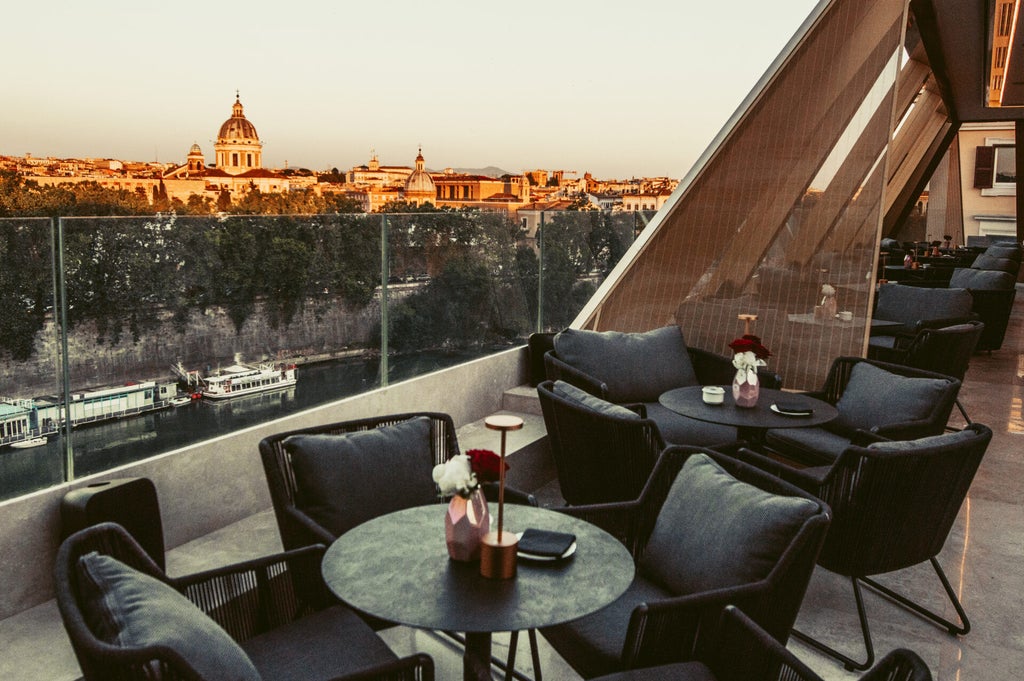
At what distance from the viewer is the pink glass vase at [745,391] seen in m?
3.94

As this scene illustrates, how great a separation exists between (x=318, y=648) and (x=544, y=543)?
64 centimetres

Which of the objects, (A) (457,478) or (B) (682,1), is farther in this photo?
(B) (682,1)

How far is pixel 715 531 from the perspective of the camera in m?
2.18

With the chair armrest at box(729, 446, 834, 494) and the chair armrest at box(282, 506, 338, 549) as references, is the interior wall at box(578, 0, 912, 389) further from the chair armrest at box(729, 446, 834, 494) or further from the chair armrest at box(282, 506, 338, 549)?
the chair armrest at box(282, 506, 338, 549)

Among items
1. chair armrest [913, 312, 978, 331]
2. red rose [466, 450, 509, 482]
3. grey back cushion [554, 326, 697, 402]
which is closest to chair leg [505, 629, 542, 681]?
red rose [466, 450, 509, 482]

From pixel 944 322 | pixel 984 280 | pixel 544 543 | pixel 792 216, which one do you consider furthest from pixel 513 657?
pixel 984 280

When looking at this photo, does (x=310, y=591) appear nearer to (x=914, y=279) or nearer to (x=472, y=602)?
(x=472, y=602)

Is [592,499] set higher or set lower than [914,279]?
lower

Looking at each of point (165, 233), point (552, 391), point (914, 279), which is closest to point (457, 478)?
point (552, 391)

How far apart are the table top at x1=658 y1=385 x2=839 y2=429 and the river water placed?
1697 mm

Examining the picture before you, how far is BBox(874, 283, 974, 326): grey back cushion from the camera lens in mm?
6836

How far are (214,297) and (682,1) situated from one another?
8739 millimetres

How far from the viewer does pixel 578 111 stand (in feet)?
76.3

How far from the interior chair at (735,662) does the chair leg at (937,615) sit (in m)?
1.62
